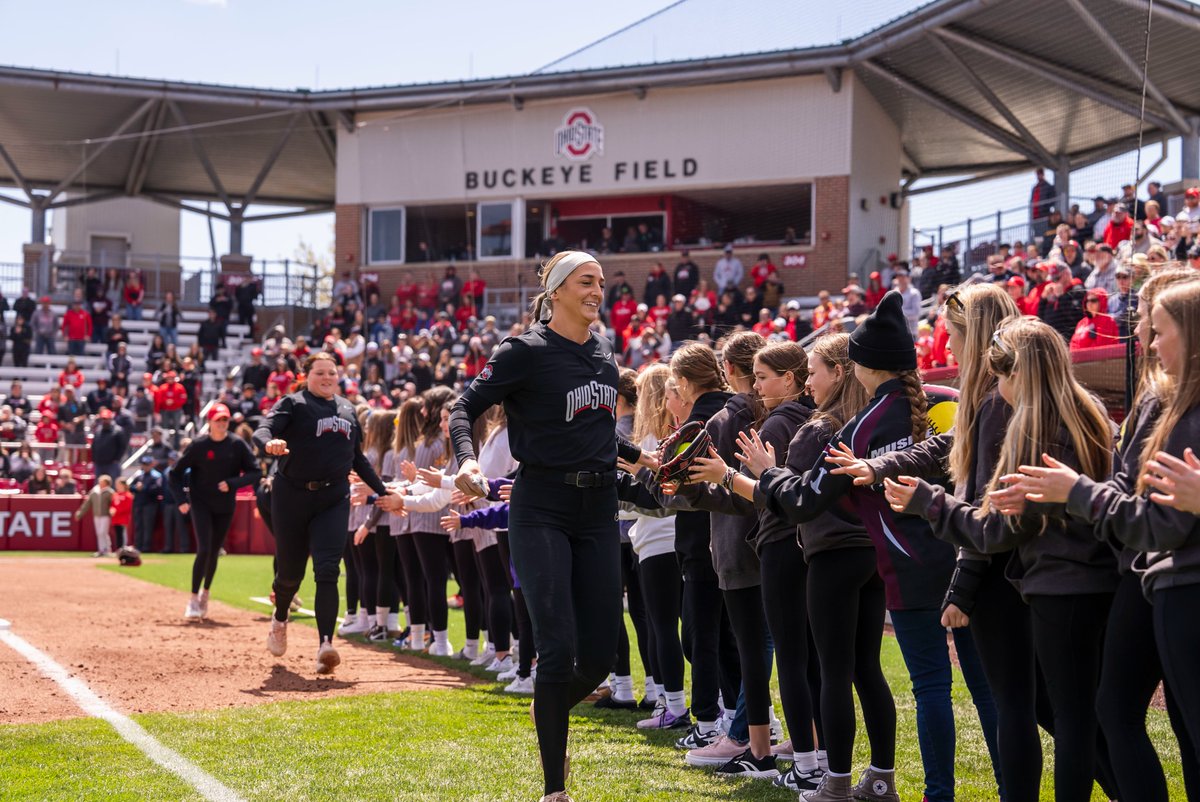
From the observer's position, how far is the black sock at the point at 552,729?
5180 millimetres

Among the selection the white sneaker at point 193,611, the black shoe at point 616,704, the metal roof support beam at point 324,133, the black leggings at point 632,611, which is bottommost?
the white sneaker at point 193,611

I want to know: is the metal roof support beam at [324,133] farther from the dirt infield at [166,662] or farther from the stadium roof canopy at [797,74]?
the dirt infield at [166,662]

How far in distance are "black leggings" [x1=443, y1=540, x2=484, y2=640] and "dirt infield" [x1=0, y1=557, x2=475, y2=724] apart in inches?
17.1

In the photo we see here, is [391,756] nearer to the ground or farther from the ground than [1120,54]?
nearer to the ground

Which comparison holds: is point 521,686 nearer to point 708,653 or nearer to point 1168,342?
point 708,653

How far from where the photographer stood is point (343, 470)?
928 centimetres

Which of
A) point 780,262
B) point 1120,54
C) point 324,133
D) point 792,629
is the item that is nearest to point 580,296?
point 792,629

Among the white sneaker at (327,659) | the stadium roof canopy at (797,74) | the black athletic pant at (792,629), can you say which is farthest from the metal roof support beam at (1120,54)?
the black athletic pant at (792,629)

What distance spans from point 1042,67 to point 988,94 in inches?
69.1

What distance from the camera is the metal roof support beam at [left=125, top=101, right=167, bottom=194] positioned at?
34562 millimetres

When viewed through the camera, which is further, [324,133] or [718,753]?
[324,133]

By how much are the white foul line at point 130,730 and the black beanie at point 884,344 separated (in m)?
3.16

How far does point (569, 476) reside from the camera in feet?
17.6

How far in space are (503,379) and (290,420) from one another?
4.27 metres
